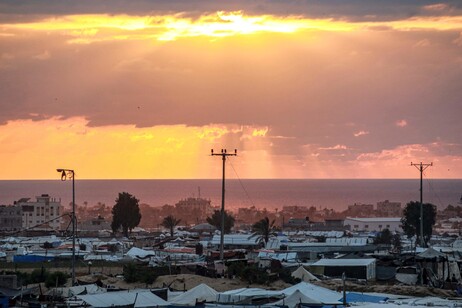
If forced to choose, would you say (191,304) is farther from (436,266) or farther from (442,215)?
(442,215)

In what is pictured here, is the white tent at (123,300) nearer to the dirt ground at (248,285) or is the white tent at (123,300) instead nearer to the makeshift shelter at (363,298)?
the makeshift shelter at (363,298)

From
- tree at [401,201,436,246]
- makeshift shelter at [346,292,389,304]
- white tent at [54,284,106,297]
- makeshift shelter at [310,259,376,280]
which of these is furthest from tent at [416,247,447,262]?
tree at [401,201,436,246]

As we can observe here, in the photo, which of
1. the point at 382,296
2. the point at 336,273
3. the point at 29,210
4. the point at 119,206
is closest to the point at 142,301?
the point at 382,296

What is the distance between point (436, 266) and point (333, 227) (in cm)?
7664

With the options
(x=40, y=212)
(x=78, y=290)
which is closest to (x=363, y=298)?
(x=78, y=290)

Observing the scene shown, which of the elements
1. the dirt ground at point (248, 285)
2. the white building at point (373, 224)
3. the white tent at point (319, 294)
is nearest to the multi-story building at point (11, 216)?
the white building at point (373, 224)

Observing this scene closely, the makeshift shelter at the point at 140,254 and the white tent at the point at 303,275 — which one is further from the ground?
the makeshift shelter at the point at 140,254

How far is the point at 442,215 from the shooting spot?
570ft

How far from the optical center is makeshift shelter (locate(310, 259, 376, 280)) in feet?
189

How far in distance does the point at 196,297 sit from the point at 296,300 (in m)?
3.85

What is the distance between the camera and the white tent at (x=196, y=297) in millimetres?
41969

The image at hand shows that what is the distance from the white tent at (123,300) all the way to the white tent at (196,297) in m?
0.90

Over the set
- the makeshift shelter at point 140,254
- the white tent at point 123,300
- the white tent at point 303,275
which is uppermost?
the makeshift shelter at point 140,254

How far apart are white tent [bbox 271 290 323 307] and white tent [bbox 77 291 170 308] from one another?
4105 mm
